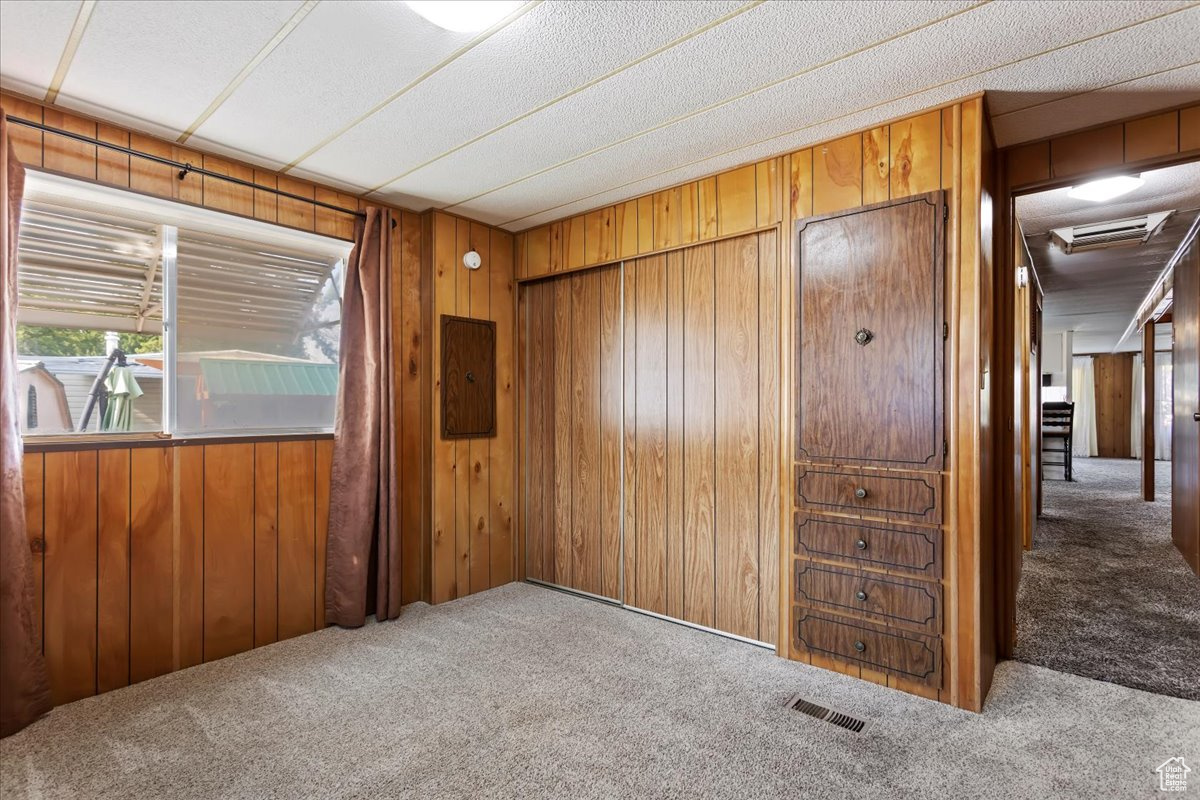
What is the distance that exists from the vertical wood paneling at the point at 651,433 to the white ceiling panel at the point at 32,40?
95.2 inches

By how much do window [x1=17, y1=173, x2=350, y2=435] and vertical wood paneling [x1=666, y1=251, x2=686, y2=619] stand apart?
1.78m

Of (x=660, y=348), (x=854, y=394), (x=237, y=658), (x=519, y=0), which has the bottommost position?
(x=237, y=658)

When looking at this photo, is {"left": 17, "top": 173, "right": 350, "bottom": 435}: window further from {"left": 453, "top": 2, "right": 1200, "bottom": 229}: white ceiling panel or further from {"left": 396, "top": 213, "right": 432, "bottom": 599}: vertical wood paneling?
{"left": 453, "top": 2, "right": 1200, "bottom": 229}: white ceiling panel

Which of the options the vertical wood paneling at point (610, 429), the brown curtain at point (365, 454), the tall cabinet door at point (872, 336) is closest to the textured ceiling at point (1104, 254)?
the tall cabinet door at point (872, 336)

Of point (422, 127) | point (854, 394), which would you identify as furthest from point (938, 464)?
point (422, 127)

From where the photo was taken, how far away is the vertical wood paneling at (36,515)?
2.16m

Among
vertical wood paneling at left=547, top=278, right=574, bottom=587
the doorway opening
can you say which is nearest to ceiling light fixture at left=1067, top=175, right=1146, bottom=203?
the doorway opening

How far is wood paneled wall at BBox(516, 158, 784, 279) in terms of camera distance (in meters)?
2.75

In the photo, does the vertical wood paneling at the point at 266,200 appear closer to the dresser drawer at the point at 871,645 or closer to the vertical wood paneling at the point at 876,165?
the vertical wood paneling at the point at 876,165

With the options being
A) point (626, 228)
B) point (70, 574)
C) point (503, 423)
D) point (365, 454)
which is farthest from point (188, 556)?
point (626, 228)

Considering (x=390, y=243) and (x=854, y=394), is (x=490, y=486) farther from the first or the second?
(x=854, y=394)

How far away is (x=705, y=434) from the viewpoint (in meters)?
3.04

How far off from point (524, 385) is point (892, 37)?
2.73m

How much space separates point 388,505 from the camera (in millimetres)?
3121
